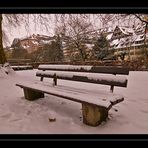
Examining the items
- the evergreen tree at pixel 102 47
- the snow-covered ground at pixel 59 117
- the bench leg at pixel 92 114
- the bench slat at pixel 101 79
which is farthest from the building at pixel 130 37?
the bench leg at pixel 92 114

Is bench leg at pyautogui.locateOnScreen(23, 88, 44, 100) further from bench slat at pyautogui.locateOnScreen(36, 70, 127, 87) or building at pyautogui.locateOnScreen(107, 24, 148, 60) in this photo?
building at pyautogui.locateOnScreen(107, 24, 148, 60)

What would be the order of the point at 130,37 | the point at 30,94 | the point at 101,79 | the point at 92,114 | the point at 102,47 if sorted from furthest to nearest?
1. the point at 102,47
2. the point at 130,37
3. the point at 30,94
4. the point at 101,79
5. the point at 92,114

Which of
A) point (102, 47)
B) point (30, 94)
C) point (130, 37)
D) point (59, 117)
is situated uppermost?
point (130, 37)

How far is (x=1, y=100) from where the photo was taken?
4.88 meters

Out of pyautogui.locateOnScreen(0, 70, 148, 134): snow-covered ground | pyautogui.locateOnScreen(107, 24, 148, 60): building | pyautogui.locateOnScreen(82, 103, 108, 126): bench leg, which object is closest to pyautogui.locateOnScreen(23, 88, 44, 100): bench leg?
pyautogui.locateOnScreen(0, 70, 148, 134): snow-covered ground

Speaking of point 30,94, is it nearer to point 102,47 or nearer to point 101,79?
point 101,79

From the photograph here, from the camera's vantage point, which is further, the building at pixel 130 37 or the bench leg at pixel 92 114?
the building at pixel 130 37

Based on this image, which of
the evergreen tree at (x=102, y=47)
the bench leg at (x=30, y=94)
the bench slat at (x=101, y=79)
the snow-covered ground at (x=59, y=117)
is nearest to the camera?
the snow-covered ground at (x=59, y=117)

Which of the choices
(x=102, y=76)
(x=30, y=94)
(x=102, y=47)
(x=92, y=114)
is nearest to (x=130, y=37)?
(x=102, y=47)

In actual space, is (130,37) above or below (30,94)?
above

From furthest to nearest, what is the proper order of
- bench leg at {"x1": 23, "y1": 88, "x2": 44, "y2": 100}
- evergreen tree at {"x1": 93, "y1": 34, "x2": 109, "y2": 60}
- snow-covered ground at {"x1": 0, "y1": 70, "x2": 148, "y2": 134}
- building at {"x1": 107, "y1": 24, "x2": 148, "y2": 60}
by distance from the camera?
evergreen tree at {"x1": 93, "y1": 34, "x2": 109, "y2": 60}
building at {"x1": 107, "y1": 24, "x2": 148, "y2": 60}
bench leg at {"x1": 23, "y1": 88, "x2": 44, "y2": 100}
snow-covered ground at {"x1": 0, "y1": 70, "x2": 148, "y2": 134}

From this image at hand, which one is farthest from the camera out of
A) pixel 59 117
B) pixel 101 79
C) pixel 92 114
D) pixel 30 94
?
pixel 30 94

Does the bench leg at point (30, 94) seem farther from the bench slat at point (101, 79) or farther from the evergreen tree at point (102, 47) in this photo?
the evergreen tree at point (102, 47)
